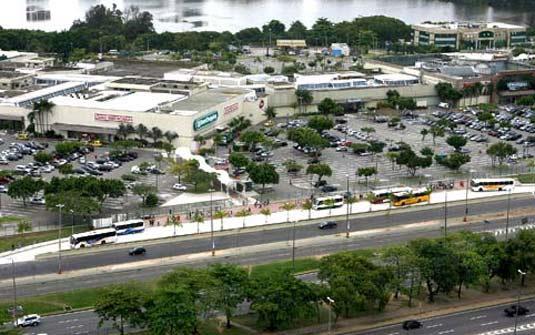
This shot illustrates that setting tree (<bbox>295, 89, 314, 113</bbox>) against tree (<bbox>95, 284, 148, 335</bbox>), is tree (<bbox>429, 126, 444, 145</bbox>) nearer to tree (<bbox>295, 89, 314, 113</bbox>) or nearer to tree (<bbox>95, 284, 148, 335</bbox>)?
tree (<bbox>295, 89, 314, 113</bbox>)

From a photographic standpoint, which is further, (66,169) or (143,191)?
(66,169)

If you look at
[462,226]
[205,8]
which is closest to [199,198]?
[462,226]

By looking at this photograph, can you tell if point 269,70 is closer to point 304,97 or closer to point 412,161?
point 304,97

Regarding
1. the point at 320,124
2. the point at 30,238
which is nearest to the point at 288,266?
the point at 30,238

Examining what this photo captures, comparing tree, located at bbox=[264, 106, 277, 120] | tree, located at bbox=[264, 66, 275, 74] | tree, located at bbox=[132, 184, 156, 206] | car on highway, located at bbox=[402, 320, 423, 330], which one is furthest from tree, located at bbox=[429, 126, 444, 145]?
car on highway, located at bbox=[402, 320, 423, 330]

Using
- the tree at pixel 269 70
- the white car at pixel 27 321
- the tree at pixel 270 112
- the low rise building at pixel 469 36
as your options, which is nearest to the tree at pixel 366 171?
the tree at pixel 270 112

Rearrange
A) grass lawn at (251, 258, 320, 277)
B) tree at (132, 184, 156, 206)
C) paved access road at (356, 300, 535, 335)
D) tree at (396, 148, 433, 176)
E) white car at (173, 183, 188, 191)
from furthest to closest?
tree at (396, 148, 433, 176)
white car at (173, 183, 188, 191)
tree at (132, 184, 156, 206)
grass lawn at (251, 258, 320, 277)
paved access road at (356, 300, 535, 335)
